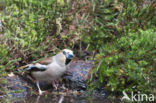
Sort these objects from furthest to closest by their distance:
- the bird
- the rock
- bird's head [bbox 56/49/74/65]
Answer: the rock
bird's head [bbox 56/49/74/65]
the bird

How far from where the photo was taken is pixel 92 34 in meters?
7.23

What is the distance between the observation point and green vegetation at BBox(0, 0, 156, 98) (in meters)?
5.44

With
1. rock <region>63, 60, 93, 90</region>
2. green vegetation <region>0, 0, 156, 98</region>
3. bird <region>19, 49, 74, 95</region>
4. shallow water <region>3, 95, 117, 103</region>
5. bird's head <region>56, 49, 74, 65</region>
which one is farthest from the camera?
rock <region>63, 60, 93, 90</region>

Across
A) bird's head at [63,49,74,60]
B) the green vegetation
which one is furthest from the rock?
bird's head at [63,49,74,60]

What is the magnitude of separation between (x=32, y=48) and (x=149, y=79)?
238 centimetres

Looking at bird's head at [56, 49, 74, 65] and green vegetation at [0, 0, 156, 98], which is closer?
green vegetation at [0, 0, 156, 98]

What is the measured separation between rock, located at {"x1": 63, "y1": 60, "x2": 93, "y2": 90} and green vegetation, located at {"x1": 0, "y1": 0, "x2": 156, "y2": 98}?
210 millimetres

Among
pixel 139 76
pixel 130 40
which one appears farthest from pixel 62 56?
pixel 139 76

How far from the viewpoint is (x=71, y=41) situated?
22.7 feet

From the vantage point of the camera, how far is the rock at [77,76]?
19.9ft

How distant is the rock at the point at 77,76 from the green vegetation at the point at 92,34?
0.21 meters

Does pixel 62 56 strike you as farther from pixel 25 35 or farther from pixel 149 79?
pixel 149 79

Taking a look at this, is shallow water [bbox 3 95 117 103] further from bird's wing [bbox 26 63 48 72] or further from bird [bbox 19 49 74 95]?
bird's wing [bbox 26 63 48 72]

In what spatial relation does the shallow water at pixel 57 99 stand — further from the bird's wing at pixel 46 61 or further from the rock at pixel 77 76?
the bird's wing at pixel 46 61
